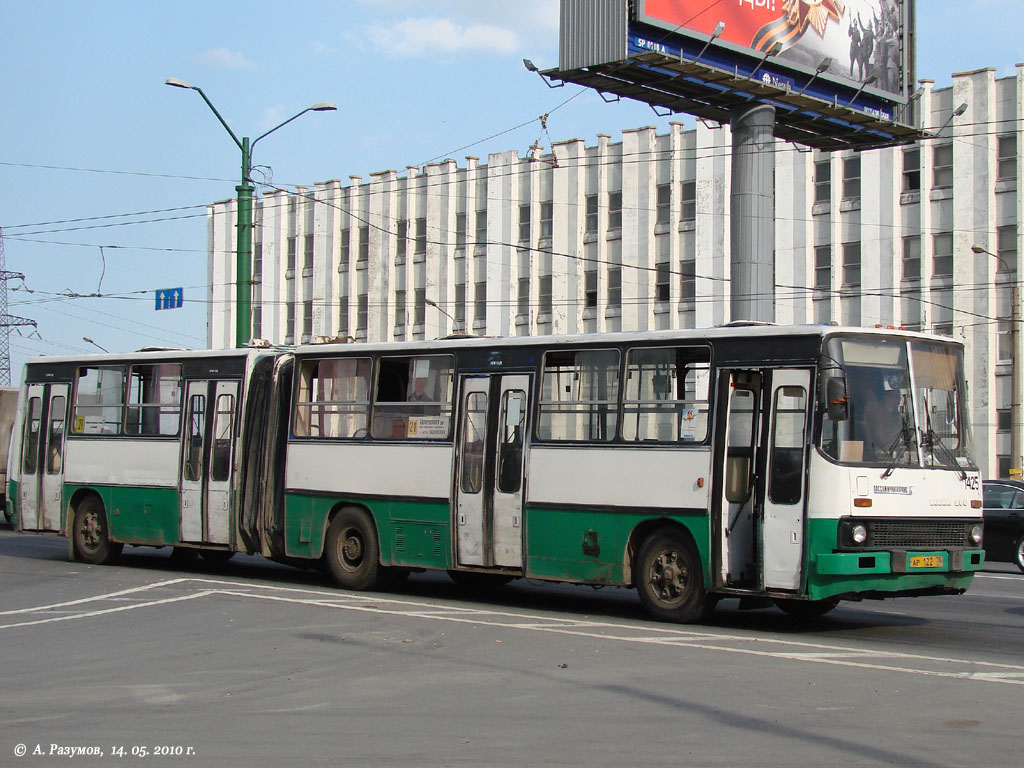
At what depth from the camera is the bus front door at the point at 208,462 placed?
18.8 meters

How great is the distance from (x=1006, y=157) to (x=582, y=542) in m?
36.4

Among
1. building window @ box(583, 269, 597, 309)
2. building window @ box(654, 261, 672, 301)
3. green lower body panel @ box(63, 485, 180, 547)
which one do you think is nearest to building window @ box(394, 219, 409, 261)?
building window @ box(583, 269, 597, 309)

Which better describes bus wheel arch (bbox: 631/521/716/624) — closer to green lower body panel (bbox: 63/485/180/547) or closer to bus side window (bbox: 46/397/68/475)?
green lower body panel (bbox: 63/485/180/547)

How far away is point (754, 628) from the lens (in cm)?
1377

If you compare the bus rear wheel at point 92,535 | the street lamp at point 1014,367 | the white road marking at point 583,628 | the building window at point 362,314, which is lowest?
the white road marking at point 583,628

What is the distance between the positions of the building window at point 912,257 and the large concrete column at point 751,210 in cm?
1569

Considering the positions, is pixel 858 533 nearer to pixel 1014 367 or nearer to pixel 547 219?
pixel 1014 367

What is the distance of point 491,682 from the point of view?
10.3m

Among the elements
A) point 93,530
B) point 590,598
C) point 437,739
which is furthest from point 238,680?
point 93,530

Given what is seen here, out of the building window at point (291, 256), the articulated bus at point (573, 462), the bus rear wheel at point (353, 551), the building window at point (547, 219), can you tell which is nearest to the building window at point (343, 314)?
the building window at point (291, 256)

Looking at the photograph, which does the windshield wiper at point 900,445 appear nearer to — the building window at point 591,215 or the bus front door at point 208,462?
the bus front door at point 208,462

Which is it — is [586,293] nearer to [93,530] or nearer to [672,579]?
[93,530]

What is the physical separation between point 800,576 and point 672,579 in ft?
5.34

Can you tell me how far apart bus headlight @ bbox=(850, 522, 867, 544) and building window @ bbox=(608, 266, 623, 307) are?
4346cm
